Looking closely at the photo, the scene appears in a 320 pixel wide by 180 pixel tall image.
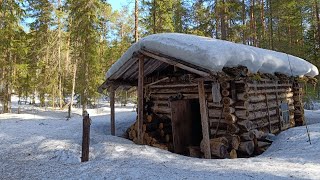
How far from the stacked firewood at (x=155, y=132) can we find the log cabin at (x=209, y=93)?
43 mm

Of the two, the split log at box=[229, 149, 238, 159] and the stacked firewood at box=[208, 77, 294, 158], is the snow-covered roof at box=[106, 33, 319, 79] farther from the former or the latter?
the split log at box=[229, 149, 238, 159]

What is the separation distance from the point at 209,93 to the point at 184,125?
5.86ft

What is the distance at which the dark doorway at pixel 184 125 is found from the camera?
1080 cm

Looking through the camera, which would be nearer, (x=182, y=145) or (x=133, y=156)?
(x=133, y=156)

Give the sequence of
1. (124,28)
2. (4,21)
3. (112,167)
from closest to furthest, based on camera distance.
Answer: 1. (112,167)
2. (4,21)
3. (124,28)

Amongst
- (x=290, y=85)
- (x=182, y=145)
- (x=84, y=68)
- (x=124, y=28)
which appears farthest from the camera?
(x=124, y=28)

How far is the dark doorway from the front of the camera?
10.8m

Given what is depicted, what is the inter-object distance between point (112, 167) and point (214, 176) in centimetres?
238

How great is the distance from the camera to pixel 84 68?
2162 cm

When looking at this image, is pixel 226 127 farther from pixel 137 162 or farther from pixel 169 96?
pixel 137 162

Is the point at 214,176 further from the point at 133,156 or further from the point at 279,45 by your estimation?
the point at 279,45

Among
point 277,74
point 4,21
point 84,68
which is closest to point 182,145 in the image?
point 277,74

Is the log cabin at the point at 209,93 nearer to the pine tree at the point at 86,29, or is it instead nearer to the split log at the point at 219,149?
the split log at the point at 219,149

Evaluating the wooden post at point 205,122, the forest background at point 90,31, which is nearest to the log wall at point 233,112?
the wooden post at point 205,122
